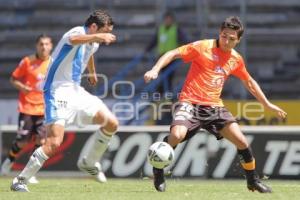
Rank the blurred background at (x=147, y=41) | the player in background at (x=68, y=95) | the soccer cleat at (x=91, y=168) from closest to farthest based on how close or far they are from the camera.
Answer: the player in background at (x=68, y=95), the soccer cleat at (x=91, y=168), the blurred background at (x=147, y=41)

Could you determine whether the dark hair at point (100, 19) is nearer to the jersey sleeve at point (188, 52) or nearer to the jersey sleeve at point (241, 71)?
the jersey sleeve at point (188, 52)

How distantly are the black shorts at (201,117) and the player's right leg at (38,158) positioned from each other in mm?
1327

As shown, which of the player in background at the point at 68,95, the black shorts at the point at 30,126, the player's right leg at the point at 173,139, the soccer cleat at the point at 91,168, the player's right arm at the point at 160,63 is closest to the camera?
the player's right arm at the point at 160,63

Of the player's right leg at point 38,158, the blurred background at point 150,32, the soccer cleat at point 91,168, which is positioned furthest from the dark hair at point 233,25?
the blurred background at point 150,32

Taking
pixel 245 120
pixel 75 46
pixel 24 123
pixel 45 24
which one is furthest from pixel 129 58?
pixel 75 46

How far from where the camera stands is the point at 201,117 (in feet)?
34.8

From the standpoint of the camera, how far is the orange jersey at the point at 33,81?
14805mm

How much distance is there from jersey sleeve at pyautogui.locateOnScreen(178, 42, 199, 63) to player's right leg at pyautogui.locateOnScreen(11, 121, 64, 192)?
161 cm

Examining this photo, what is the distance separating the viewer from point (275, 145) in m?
14.5

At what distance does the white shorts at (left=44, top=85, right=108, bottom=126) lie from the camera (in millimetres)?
10719

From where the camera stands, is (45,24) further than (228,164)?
Yes

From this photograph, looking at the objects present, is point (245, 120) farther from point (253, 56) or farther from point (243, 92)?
point (253, 56)

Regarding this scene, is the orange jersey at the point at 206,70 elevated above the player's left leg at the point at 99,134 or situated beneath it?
elevated above

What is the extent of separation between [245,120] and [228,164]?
288cm
